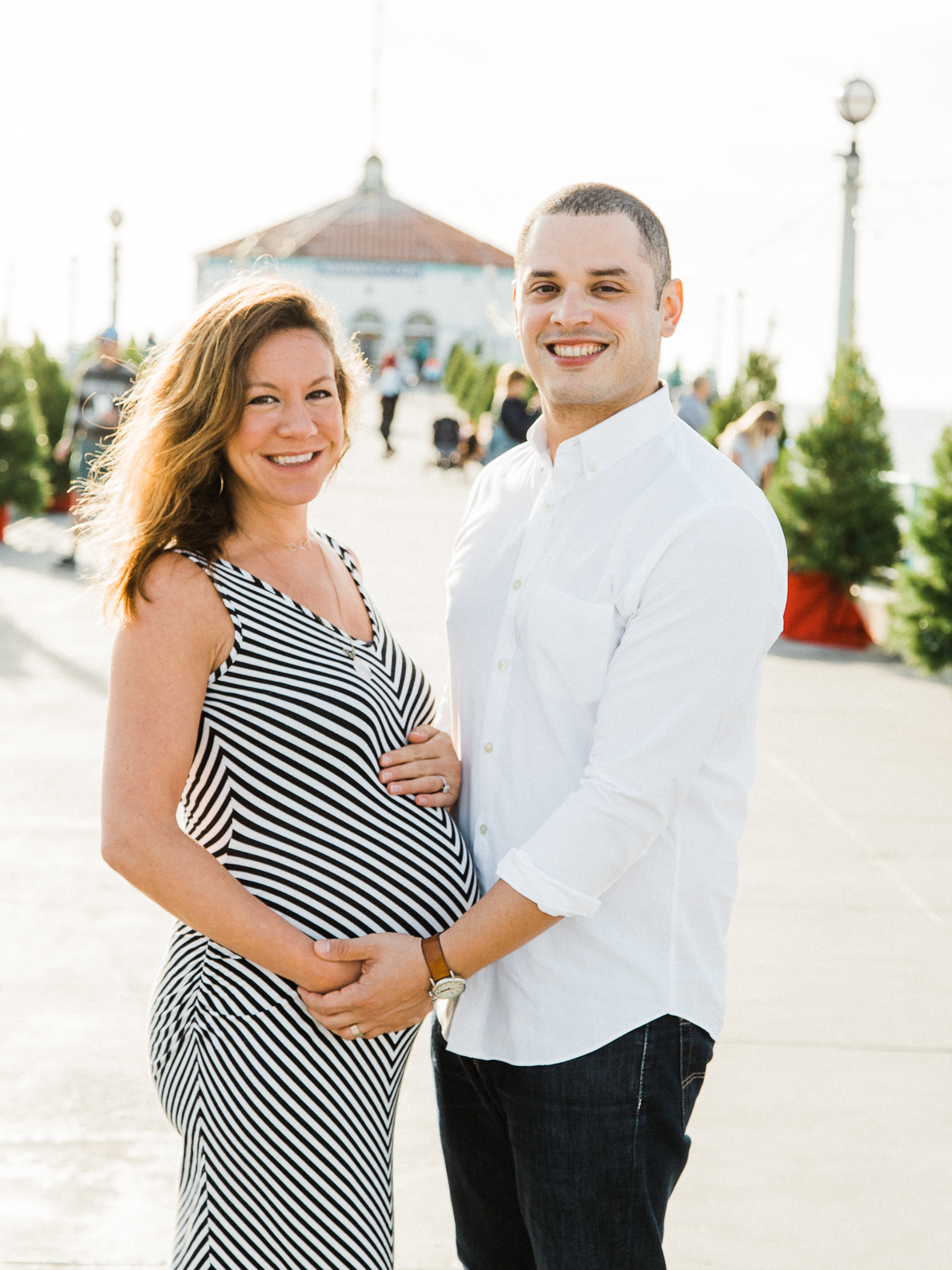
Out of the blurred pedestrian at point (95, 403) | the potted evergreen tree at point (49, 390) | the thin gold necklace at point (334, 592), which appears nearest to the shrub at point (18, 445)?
the blurred pedestrian at point (95, 403)

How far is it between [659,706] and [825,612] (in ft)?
30.2

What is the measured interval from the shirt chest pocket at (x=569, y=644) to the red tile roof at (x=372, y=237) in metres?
78.6

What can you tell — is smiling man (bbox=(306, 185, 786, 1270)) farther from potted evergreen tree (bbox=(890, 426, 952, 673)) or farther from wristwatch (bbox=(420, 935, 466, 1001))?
potted evergreen tree (bbox=(890, 426, 952, 673))

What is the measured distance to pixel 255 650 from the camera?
204cm

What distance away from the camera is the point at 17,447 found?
13.3 meters

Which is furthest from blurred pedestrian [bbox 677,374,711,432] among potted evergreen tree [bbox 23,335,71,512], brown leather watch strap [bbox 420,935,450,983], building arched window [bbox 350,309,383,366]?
building arched window [bbox 350,309,383,366]

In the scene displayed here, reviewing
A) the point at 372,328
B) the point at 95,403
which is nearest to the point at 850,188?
the point at 95,403

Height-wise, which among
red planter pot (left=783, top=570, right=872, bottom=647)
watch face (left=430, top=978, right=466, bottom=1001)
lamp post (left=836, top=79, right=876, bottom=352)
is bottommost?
watch face (left=430, top=978, right=466, bottom=1001)

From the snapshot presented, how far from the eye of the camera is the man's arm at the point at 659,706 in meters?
1.86

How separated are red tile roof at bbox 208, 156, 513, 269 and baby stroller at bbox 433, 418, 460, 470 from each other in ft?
188

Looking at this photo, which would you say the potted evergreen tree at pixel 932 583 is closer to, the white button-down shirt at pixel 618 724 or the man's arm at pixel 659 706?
the white button-down shirt at pixel 618 724

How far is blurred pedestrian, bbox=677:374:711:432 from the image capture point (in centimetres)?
1555

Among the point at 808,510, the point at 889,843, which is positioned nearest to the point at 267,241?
the point at 808,510

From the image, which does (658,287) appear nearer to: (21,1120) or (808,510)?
(21,1120)
